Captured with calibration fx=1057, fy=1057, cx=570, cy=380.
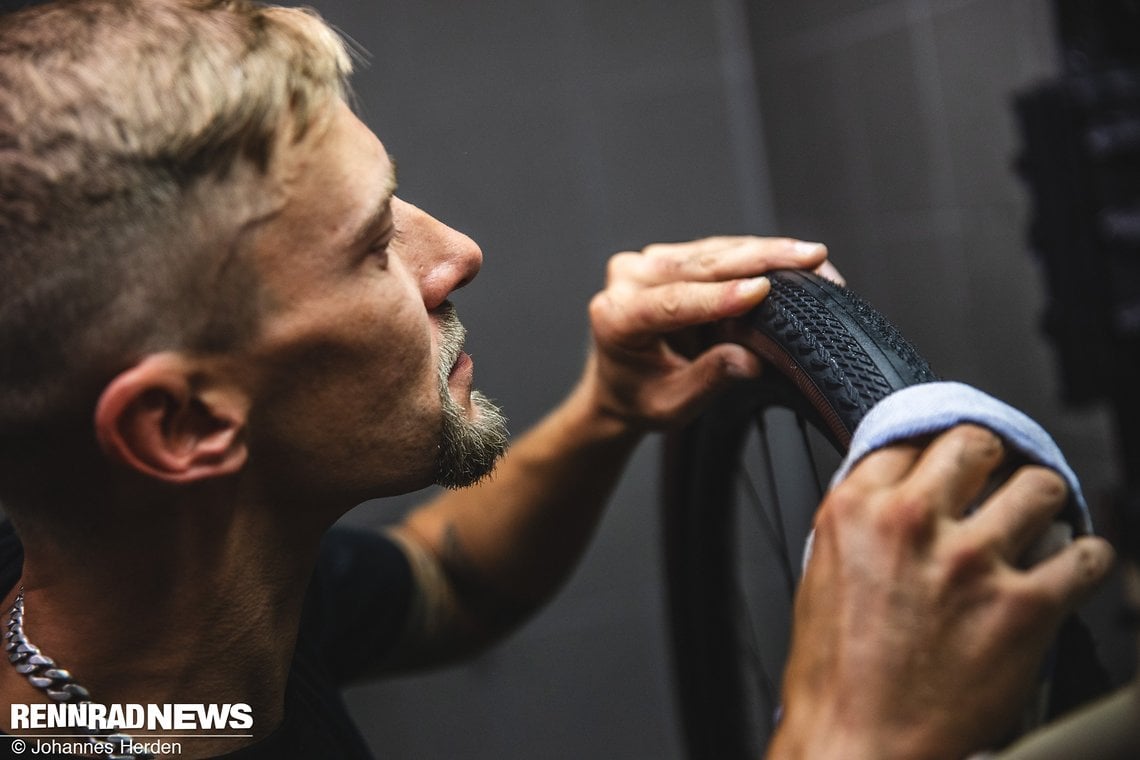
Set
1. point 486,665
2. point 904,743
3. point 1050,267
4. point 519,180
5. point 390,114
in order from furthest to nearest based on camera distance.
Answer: point 486,665, point 519,180, point 390,114, point 1050,267, point 904,743

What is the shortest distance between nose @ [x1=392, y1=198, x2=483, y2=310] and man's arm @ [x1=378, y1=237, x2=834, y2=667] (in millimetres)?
134

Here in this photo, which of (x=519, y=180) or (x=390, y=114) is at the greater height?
(x=390, y=114)

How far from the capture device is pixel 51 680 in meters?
0.60

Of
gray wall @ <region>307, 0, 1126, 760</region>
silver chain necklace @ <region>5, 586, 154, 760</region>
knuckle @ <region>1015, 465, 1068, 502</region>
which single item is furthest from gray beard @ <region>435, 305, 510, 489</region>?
gray wall @ <region>307, 0, 1126, 760</region>

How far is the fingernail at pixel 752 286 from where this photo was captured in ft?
2.12

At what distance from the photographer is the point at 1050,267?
0.96m

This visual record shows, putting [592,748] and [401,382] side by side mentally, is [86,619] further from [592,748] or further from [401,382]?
[592,748]

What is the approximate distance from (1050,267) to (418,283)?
615 millimetres

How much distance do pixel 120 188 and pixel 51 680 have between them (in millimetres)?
288

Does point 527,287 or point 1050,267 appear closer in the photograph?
point 1050,267

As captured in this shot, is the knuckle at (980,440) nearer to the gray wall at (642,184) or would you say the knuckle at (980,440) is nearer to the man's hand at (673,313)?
the man's hand at (673,313)

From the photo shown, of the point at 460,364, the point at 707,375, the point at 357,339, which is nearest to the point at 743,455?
the point at 707,375

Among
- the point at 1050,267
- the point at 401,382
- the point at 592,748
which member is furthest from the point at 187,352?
the point at 592,748

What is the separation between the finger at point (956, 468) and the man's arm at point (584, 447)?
227mm
